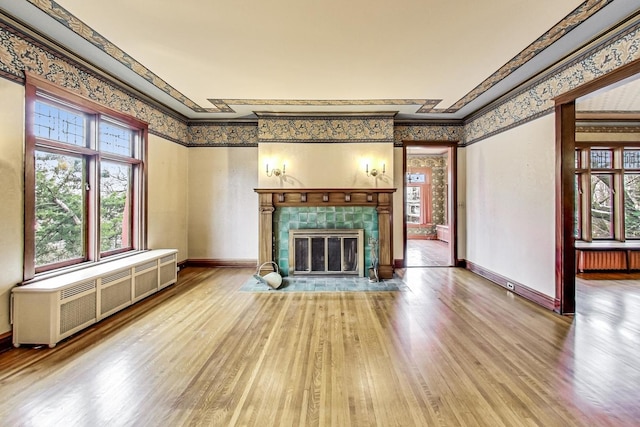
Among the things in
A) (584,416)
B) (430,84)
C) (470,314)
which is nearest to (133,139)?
(430,84)

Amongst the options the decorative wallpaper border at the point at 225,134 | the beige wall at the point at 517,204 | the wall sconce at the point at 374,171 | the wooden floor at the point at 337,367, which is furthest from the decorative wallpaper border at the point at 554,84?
the decorative wallpaper border at the point at 225,134

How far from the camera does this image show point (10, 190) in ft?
8.70

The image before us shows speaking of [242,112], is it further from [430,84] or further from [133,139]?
[430,84]

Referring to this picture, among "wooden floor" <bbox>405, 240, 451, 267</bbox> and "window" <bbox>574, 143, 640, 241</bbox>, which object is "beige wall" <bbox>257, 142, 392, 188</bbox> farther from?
"window" <bbox>574, 143, 640, 241</bbox>

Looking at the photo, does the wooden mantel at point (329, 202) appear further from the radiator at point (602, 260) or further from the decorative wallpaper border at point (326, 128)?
the radiator at point (602, 260)

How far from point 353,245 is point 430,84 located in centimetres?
283

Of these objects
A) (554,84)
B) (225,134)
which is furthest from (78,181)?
(554,84)

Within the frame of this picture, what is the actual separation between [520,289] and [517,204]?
4.13 feet

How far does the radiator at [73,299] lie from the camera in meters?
2.64

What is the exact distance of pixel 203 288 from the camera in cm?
448

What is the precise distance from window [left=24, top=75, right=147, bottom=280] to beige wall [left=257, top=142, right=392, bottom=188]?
8.00ft

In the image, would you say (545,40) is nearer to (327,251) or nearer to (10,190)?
(327,251)

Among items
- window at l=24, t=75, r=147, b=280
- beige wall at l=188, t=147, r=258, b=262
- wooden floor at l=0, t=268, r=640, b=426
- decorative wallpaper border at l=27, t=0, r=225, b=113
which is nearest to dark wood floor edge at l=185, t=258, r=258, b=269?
beige wall at l=188, t=147, r=258, b=262

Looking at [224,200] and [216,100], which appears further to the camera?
[224,200]
